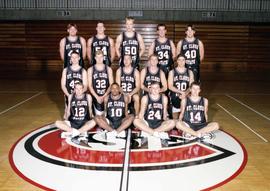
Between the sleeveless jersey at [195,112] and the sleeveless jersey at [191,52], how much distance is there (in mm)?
1508

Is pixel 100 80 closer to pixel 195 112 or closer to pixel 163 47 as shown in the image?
pixel 163 47

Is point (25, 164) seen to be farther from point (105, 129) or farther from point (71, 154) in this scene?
point (105, 129)

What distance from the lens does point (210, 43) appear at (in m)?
16.1

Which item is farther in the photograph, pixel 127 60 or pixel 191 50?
pixel 191 50

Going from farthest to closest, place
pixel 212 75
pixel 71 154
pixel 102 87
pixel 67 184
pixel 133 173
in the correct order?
pixel 212 75
pixel 102 87
pixel 71 154
pixel 133 173
pixel 67 184

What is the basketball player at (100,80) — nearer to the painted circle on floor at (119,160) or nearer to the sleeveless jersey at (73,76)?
the sleeveless jersey at (73,76)

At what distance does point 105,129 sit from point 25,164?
1.71m

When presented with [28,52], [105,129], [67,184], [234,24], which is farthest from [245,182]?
[28,52]

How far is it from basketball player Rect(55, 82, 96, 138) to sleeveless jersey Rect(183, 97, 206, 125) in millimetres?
1654

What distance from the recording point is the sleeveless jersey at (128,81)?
6.74 metres

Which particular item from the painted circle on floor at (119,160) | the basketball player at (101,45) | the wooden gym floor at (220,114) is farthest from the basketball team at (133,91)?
the wooden gym floor at (220,114)

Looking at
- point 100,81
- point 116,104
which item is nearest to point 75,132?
point 116,104

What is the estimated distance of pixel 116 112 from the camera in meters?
6.22

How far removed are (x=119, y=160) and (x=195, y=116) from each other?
5.96 feet
